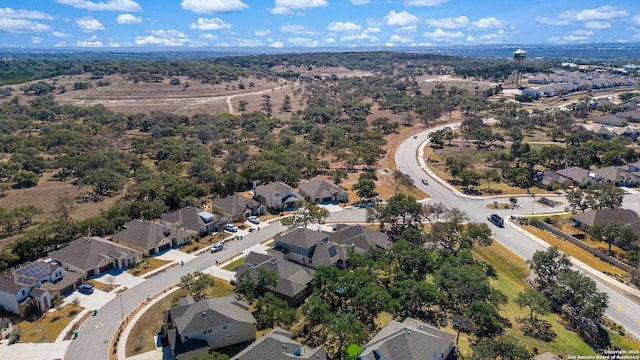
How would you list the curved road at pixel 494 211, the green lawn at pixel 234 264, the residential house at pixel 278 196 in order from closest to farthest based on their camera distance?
1. the curved road at pixel 494 211
2. the green lawn at pixel 234 264
3. the residential house at pixel 278 196

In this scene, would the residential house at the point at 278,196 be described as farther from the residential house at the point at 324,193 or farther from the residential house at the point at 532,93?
the residential house at the point at 532,93

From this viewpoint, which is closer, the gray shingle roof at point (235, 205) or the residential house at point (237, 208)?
the residential house at point (237, 208)

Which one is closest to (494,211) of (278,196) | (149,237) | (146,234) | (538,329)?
(538,329)

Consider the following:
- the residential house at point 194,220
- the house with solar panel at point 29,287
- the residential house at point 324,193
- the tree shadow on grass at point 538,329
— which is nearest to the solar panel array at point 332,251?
the residential house at point 194,220

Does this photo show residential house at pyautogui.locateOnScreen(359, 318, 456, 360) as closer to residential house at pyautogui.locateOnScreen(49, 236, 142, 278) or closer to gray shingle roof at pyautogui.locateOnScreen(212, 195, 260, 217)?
residential house at pyautogui.locateOnScreen(49, 236, 142, 278)

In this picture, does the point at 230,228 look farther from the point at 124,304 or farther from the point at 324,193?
the point at 124,304
